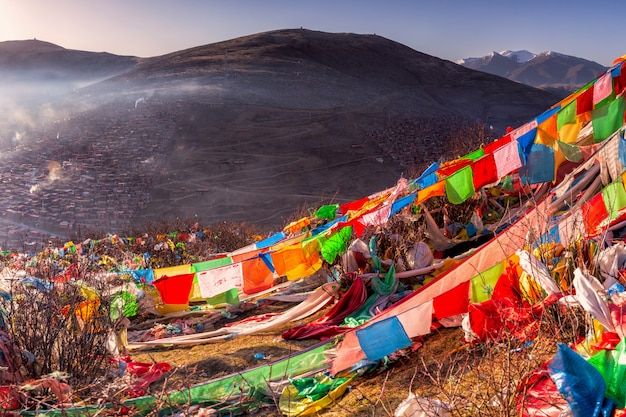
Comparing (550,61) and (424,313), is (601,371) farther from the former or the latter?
(550,61)

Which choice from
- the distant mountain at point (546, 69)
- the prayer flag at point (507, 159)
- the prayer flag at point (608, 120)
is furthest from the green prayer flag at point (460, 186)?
the distant mountain at point (546, 69)

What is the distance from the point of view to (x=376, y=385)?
158 inches

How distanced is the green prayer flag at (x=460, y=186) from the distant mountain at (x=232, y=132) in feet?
23.1

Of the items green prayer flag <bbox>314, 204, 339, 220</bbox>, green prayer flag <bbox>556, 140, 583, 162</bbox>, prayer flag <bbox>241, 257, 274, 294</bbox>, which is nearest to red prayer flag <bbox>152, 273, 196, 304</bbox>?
prayer flag <bbox>241, 257, 274, 294</bbox>

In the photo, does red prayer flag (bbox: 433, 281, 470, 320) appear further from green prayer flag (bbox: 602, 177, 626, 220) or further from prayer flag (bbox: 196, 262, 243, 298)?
prayer flag (bbox: 196, 262, 243, 298)

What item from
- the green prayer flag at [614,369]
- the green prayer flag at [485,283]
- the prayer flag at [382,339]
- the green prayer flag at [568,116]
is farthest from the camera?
the green prayer flag at [568,116]

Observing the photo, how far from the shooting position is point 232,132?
28.1 metres

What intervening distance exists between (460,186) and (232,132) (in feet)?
75.4

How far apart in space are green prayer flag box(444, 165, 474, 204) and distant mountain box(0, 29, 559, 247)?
703 cm

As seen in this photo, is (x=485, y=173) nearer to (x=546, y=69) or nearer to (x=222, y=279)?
(x=222, y=279)

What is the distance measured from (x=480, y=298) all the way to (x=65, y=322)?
3.00m

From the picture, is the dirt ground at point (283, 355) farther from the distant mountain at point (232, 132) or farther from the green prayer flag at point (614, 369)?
the distant mountain at point (232, 132)

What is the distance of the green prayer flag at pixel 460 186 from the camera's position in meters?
5.89

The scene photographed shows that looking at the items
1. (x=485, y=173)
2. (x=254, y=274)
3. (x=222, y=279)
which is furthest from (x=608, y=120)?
(x=222, y=279)
